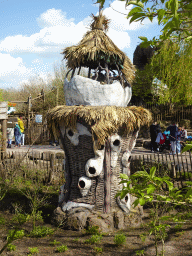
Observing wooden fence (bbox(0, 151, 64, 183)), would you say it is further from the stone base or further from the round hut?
the stone base

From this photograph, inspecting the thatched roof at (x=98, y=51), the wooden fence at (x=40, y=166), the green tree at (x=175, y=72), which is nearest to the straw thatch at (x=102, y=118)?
the thatched roof at (x=98, y=51)

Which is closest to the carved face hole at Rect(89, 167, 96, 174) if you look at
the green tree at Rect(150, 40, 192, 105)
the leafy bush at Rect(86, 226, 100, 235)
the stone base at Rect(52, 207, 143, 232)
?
the stone base at Rect(52, 207, 143, 232)

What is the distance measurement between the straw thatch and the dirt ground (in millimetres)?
1830

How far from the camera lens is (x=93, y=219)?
18.7ft

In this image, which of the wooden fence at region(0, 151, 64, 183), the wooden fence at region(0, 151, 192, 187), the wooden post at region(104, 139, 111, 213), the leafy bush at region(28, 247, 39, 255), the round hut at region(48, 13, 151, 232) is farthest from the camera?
the wooden fence at region(0, 151, 64, 183)

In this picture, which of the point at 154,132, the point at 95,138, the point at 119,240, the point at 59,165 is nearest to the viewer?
the point at 119,240

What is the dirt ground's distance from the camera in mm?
4820

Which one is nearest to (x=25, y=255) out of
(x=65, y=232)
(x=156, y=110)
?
(x=65, y=232)

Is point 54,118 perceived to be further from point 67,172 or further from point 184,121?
point 184,121

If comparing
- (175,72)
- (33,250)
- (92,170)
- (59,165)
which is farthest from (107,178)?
(175,72)

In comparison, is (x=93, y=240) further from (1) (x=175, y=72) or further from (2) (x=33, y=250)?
(1) (x=175, y=72)

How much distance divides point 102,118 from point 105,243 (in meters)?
2.27

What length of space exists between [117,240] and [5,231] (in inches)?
91.4

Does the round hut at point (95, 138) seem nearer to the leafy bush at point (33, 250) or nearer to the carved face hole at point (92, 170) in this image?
the carved face hole at point (92, 170)
